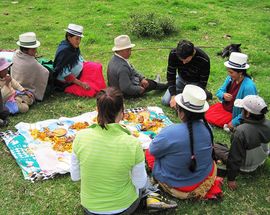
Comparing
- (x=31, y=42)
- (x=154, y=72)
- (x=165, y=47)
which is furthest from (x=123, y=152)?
(x=165, y=47)

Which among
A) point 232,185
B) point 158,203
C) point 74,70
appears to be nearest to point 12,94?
point 74,70

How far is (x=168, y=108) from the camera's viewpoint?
779 cm

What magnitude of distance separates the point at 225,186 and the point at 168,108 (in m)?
2.56

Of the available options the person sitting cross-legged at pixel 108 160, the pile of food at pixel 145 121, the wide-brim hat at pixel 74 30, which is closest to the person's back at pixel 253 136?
the person sitting cross-legged at pixel 108 160

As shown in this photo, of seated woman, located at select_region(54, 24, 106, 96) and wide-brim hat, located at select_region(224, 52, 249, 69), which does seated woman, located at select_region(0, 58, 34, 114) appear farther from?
wide-brim hat, located at select_region(224, 52, 249, 69)

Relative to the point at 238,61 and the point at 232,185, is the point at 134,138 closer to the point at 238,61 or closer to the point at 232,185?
the point at 232,185

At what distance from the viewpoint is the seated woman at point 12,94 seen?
7.05 metres

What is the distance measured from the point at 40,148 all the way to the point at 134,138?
252 cm

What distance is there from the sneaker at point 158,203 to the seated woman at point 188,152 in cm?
21

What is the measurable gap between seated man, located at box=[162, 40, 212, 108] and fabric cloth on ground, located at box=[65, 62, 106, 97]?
1399mm

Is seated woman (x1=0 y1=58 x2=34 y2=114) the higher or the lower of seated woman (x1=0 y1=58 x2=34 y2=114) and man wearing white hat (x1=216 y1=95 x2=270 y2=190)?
the lower

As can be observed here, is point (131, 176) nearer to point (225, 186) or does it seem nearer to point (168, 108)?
point (225, 186)

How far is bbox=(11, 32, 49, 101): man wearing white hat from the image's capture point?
7.57 m

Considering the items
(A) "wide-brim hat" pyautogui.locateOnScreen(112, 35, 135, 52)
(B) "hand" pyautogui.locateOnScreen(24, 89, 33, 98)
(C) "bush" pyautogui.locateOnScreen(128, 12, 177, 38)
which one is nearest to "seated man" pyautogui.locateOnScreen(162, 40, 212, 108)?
(A) "wide-brim hat" pyautogui.locateOnScreen(112, 35, 135, 52)
